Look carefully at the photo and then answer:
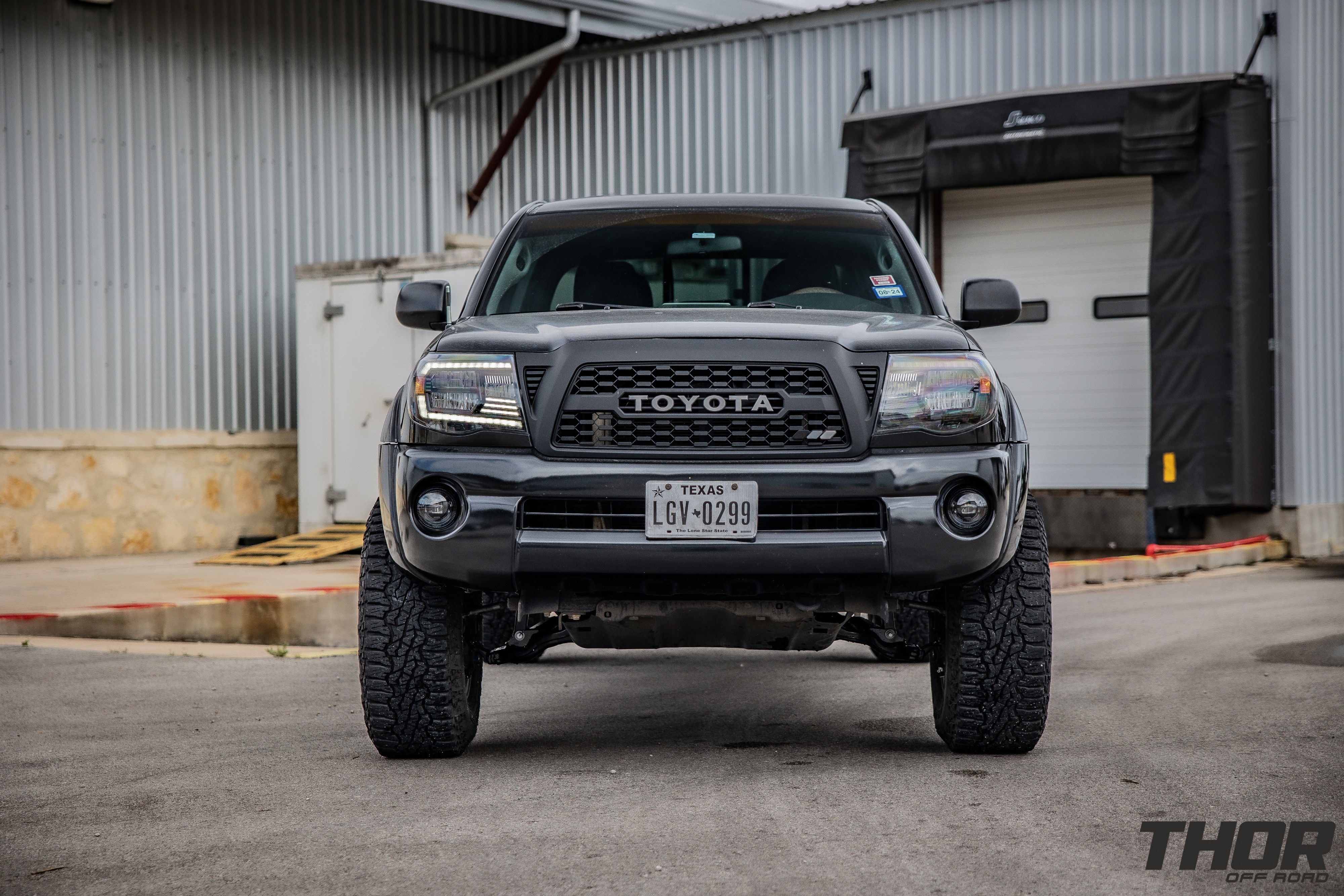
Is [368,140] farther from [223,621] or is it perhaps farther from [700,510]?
[700,510]

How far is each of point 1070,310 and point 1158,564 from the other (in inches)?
144

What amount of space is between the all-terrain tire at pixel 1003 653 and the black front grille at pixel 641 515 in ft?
1.65

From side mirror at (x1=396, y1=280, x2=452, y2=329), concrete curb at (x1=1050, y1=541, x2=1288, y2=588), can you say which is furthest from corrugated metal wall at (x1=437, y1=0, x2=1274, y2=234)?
side mirror at (x1=396, y1=280, x2=452, y2=329)

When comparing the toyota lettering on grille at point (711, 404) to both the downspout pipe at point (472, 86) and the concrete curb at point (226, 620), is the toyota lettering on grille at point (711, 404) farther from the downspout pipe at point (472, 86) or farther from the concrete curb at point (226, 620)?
the downspout pipe at point (472, 86)

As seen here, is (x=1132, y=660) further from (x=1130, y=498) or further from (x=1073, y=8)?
(x=1073, y=8)

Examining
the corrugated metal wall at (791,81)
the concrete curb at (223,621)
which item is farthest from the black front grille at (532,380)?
the corrugated metal wall at (791,81)

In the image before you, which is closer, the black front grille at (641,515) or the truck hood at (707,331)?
the black front grille at (641,515)

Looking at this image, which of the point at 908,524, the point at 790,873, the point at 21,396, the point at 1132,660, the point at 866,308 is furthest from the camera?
the point at 21,396

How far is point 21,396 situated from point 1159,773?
11524 mm

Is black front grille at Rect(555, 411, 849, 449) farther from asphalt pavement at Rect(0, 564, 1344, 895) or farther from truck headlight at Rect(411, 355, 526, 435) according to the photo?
asphalt pavement at Rect(0, 564, 1344, 895)

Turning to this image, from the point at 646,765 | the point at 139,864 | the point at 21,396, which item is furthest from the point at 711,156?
the point at 139,864

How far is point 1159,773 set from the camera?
4.62 metres

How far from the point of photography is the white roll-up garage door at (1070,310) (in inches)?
626

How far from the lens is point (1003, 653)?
15.3 ft
